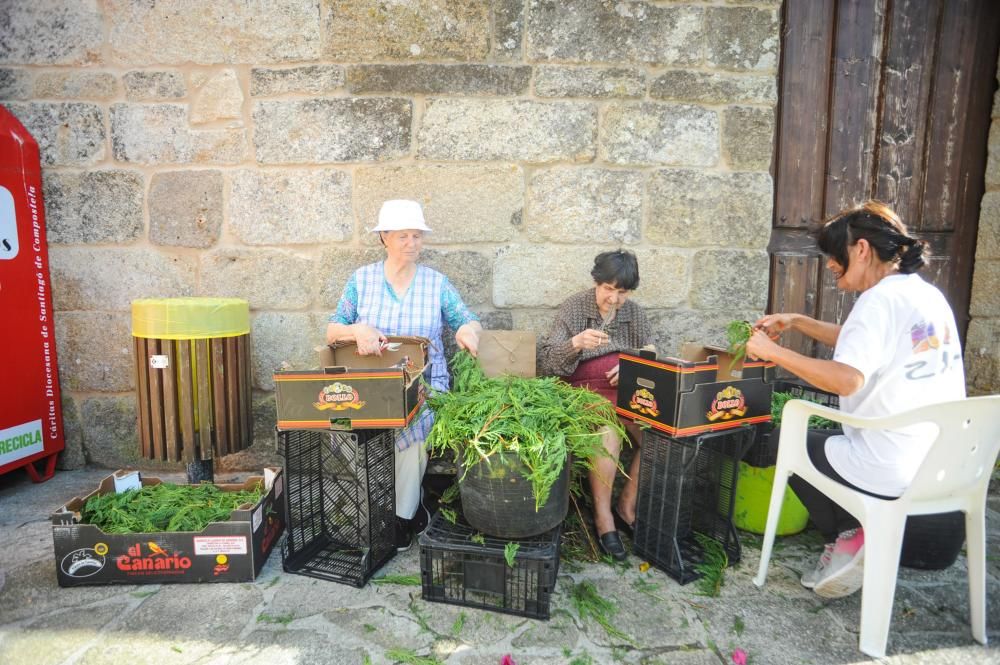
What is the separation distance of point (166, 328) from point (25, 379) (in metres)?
1.42

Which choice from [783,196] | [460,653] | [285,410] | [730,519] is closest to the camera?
[460,653]

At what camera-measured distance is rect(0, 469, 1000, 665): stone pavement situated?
2.21 meters

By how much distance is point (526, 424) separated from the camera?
2.46 meters

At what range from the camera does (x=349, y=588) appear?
2.65 meters

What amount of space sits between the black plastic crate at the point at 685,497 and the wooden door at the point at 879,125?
5.28 feet

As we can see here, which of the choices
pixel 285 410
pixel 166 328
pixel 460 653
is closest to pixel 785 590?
pixel 460 653

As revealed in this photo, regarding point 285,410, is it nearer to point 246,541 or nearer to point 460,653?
point 246,541

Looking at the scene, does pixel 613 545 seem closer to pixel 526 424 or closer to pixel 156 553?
pixel 526 424

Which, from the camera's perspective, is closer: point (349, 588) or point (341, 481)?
point (349, 588)

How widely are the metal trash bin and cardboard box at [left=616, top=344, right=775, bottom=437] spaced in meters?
2.16

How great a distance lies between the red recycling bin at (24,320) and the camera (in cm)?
346

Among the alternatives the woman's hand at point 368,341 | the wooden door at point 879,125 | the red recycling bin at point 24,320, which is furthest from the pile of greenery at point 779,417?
the red recycling bin at point 24,320

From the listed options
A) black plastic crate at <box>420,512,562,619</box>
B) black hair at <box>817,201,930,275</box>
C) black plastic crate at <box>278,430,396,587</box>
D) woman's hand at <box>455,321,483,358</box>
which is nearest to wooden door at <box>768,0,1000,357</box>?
black hair at <box>817,201,930,275</box>

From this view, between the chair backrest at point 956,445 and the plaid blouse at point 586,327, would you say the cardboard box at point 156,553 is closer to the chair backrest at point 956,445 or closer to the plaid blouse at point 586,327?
the plaid blouse at point 586,327
